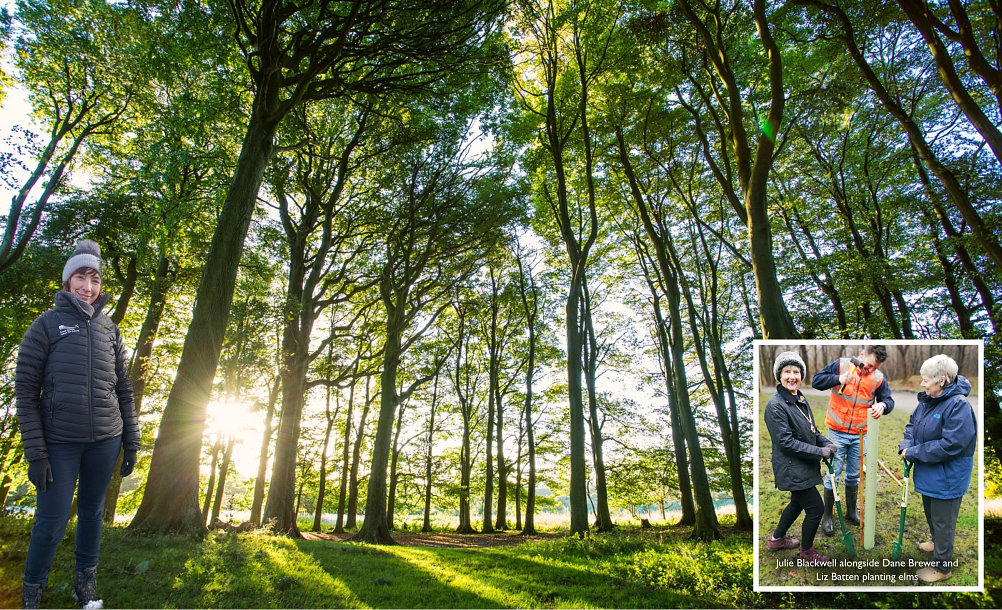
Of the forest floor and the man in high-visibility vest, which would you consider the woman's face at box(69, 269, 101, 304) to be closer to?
the man in high-visibility vest

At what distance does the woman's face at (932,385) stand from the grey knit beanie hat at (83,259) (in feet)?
21.5

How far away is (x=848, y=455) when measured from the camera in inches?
135

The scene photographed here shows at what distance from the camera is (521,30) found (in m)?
11.1

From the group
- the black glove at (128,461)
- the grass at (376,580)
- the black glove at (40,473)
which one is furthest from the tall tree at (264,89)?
the black glove at (40,473)

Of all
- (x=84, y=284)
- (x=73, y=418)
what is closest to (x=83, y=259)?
(x=84, y=284)

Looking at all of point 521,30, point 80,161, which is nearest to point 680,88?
point 521,30

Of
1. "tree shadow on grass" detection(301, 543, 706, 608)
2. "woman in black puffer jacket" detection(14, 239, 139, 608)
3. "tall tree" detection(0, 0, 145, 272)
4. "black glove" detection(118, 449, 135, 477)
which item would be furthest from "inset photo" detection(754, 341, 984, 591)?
"tall tree" detection(0, 0, 145, 272)

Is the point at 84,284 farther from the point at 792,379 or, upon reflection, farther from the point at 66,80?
the point at 66,80

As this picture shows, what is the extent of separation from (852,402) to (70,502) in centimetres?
589

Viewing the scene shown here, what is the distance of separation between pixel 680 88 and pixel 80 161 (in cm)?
1779

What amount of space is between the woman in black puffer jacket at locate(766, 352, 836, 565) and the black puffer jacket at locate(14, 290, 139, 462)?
527cm

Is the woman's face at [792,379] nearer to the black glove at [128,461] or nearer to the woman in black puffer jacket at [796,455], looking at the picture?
the woman in black puffer jacket at [796,455]

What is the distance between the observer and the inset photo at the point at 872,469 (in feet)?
10.7

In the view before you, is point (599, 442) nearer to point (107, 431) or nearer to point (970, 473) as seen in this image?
point (970, 473)
